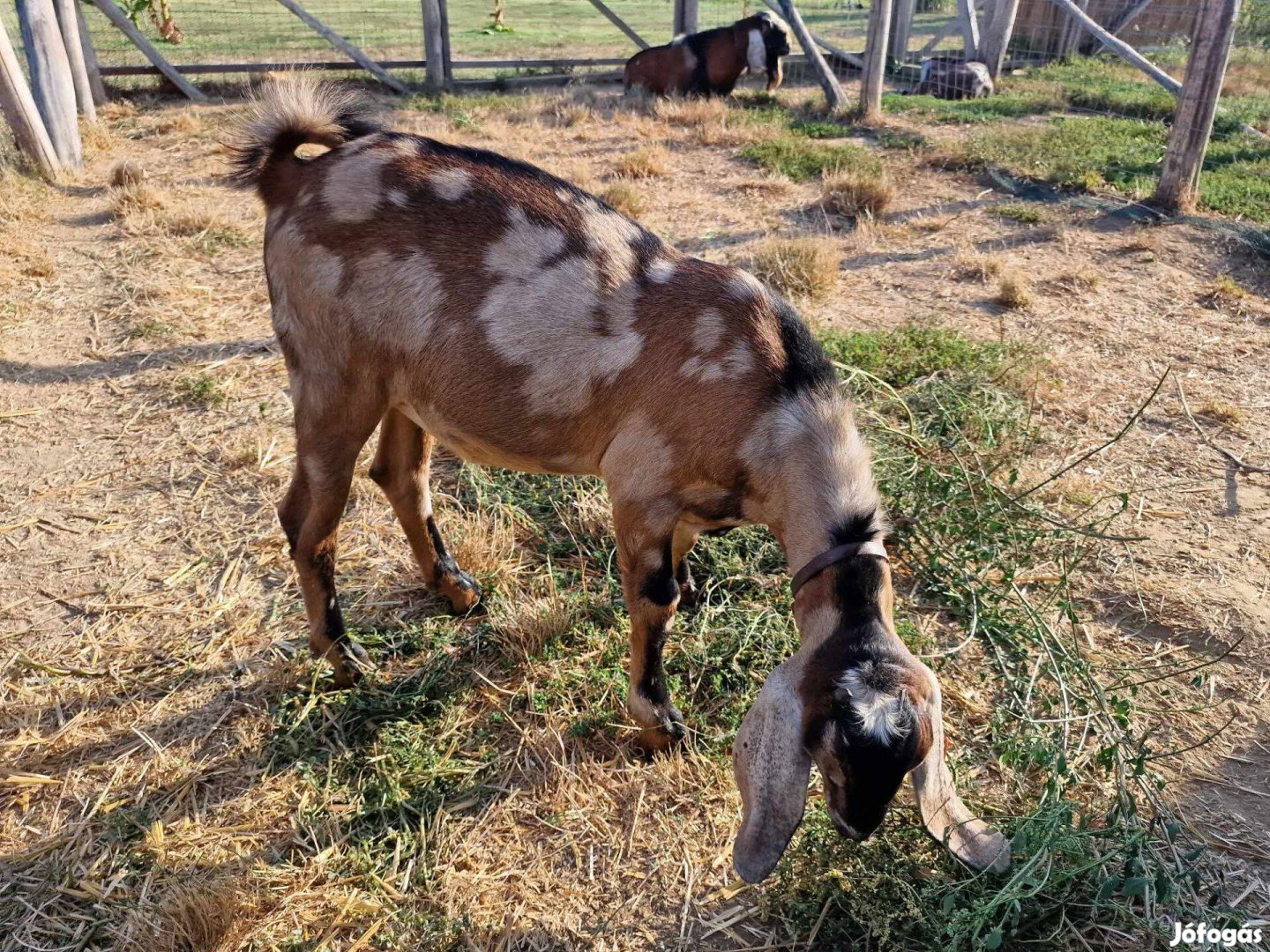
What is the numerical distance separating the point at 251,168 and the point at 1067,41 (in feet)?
50.8

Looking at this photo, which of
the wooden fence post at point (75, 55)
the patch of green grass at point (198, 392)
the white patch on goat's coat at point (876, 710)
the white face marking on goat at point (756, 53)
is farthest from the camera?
the white face marking on goat at point (756, 53)

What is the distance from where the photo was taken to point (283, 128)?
3.35 metres

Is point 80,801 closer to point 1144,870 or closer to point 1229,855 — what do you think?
point 1144,870

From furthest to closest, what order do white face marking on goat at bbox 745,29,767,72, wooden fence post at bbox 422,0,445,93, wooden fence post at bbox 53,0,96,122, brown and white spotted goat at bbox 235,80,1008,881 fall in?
wooden fence post at bbox 422,0,445,93
white face marking on goat at bbox 745,29,767,72
wooden fence post at bbox 53,0,96,122
brown and white spotted goat at bbox 235,80,1008,881

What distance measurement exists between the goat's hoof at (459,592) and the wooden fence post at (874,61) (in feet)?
29.5

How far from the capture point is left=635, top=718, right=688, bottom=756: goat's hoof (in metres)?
3.20

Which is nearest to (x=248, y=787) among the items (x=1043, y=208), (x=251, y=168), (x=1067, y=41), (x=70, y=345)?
(x=251, y=168)

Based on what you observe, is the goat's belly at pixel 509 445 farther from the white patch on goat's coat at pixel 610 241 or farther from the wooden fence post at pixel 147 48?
the wooden fence post at pixel 147 48

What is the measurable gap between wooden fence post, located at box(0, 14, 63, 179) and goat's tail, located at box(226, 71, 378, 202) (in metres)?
6.07

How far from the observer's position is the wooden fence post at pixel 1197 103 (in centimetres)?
720

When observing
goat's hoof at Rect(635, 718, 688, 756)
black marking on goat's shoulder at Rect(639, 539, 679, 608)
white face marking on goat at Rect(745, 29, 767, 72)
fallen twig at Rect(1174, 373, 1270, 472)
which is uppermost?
white face marking on goat at Rect(745, 29, 767, 72)

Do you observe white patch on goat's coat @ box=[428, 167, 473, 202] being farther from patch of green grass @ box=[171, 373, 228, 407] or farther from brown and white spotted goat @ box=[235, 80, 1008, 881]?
patch of green grass @ box=[171, 373, 228, 407]

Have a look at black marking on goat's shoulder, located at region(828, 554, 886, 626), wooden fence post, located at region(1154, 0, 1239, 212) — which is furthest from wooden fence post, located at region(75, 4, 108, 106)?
black marking on goat's shoulder, located at region(828, 554, 886, 626)

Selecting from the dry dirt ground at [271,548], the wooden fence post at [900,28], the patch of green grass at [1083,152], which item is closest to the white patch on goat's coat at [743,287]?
the dry dirt ground at [271,548]
